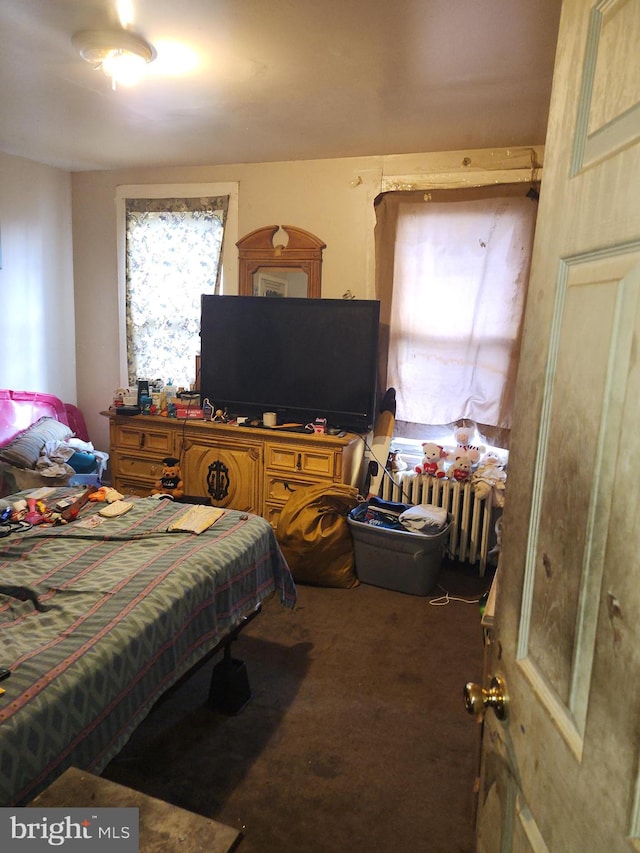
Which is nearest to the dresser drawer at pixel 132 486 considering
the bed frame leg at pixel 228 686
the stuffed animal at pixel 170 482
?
the stuffed animal at pixel 170 482

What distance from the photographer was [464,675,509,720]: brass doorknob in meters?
0.90

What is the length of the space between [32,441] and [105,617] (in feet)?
8.41

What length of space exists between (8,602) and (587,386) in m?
1.72

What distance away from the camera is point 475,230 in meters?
3.49

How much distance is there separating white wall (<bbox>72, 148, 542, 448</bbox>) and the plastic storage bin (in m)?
1.62

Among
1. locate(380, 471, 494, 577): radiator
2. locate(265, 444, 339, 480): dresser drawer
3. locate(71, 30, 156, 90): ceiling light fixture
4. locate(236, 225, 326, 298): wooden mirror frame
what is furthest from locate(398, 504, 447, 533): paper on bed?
locate(71, 30, 156, 90): ceiling light fixture

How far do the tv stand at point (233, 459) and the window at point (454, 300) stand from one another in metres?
0.60

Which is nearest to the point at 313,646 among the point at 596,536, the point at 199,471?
the point at 199,471

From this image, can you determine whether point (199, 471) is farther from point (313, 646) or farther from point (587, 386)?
point (587, 386)

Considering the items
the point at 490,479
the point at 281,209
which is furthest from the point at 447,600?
the point at 281,209

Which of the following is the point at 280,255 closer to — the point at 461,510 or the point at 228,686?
the point at 461,510

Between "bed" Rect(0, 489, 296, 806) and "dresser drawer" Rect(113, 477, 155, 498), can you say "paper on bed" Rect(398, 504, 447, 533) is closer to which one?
"bed" Rect(0, 489, 296, 806)

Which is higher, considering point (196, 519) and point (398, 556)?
point (196, 519)

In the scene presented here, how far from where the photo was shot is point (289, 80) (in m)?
2.58
